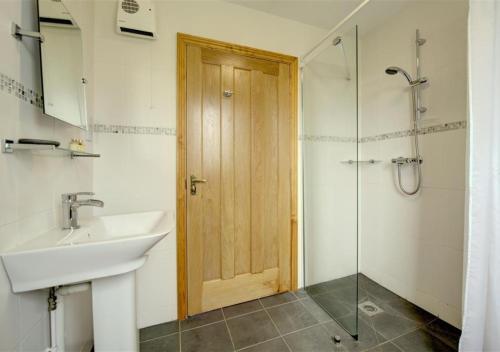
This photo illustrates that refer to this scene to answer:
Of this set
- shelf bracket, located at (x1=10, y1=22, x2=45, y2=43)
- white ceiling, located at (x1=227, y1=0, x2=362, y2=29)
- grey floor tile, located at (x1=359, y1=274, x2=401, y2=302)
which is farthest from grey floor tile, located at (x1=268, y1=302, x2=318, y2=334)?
white ceiling, located at (x1=227, y1=0, x2=362, y2=29)

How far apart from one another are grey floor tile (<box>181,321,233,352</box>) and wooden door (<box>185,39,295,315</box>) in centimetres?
19

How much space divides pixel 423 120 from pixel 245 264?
1.85 m

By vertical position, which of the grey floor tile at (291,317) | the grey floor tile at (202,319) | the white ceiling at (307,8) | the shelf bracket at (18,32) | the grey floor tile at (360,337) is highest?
the white ceiling at (307,8)

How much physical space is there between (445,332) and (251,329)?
52.1 inches

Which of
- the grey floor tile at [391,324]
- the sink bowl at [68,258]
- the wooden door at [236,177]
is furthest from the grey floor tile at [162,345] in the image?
the grey floor tile at [391,324]

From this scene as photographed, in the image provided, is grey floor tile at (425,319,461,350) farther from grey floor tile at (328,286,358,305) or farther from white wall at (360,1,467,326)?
grey floor tile at (328,286,358,305)

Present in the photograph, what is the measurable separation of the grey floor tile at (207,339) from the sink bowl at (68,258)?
0.84m

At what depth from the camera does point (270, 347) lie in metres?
1.35

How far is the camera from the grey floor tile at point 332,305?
1.57m

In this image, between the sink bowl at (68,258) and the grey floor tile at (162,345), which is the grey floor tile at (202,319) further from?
the sink bowl at (68,258)

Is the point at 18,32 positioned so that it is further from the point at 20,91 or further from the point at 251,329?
the point at 251,329

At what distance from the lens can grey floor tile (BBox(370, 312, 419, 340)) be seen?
57.2 inches

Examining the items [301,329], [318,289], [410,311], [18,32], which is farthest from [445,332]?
[18,32]

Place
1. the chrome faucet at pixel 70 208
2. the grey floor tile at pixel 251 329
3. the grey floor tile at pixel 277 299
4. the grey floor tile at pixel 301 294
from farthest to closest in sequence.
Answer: the grey floor tile at pixel 301 294
the grey floor tile at pixel 277 299
the grey floor tile at pixel 251 329
the chrome faucet at pixel 70 208
